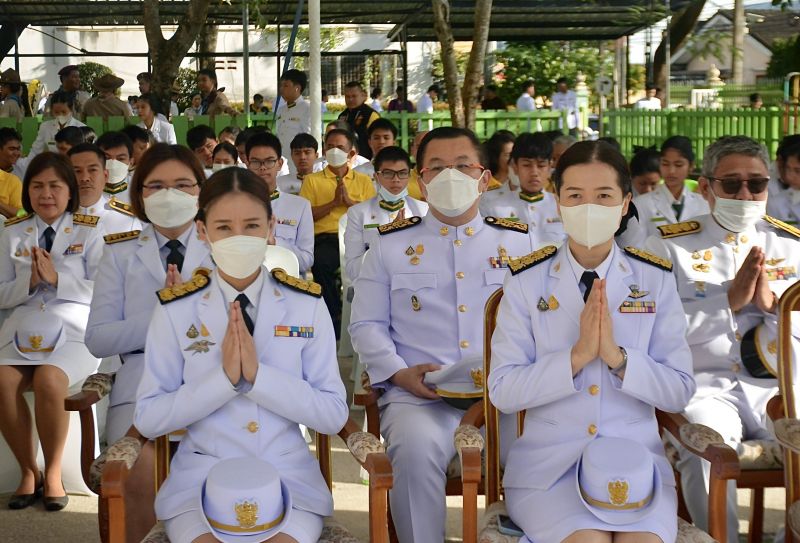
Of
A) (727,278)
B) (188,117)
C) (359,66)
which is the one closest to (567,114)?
(188,117)

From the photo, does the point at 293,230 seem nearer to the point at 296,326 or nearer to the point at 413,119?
the point at 296,326

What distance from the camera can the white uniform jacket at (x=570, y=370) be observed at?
3.16 m

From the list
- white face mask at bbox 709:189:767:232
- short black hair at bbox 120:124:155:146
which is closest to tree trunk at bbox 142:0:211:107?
short black hair at bbox 120:124:155:146

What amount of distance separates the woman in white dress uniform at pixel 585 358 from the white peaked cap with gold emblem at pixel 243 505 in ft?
2.30

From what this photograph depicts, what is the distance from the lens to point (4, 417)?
4.76m

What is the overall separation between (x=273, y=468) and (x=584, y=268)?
1120 mm

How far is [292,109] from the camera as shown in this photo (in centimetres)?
1166

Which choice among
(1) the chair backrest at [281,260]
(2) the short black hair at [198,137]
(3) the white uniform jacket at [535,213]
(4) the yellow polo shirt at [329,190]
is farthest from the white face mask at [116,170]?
(1) the chair backrest at [281,260]

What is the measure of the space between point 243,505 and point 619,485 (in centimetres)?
98

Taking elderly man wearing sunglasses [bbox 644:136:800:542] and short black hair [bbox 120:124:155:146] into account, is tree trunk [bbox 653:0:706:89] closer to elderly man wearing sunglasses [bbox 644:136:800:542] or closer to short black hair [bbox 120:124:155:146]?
short black hair [bbox 120:124:155:146]

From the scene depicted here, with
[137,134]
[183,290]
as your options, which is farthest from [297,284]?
[137,134]

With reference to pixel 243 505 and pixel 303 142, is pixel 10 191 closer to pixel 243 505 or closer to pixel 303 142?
pixel 303 142

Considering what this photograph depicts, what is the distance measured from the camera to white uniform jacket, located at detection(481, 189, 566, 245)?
664cm

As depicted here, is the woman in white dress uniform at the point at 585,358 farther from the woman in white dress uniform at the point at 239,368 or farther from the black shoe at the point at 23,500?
the black shoe at the point at 23,500
